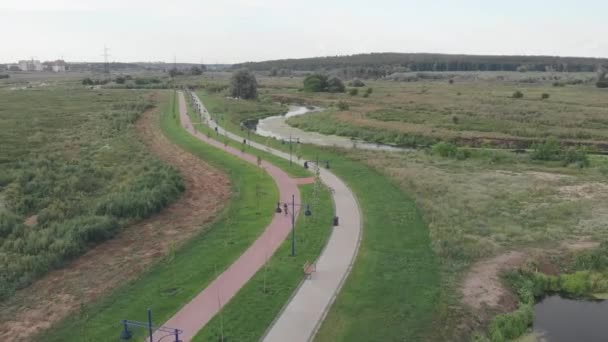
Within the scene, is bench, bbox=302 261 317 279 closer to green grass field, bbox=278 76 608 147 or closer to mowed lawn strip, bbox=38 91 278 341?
mowed lawn strip, bbox=38 91 278 341

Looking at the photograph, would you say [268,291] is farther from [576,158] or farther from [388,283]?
[576,158]

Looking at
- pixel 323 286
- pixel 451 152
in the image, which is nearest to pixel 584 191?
pixel 451 152

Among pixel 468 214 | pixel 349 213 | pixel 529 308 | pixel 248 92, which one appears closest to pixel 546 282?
pixel 529 308

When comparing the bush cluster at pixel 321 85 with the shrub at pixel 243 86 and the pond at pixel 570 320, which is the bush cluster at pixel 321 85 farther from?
the pond at pixel 570 320

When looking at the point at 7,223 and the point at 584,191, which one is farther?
the point at 584,191

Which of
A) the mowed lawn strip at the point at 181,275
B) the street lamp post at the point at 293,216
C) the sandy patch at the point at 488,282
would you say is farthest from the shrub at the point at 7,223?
the sandy patch at the point at 488,282

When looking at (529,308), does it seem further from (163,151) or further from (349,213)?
(163,151)

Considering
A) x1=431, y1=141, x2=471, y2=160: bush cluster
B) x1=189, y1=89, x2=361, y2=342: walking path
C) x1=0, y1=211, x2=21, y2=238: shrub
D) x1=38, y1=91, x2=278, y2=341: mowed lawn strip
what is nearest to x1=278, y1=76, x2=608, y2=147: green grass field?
x1=431, y1=141, x2=471, y2=160: bush cluster
